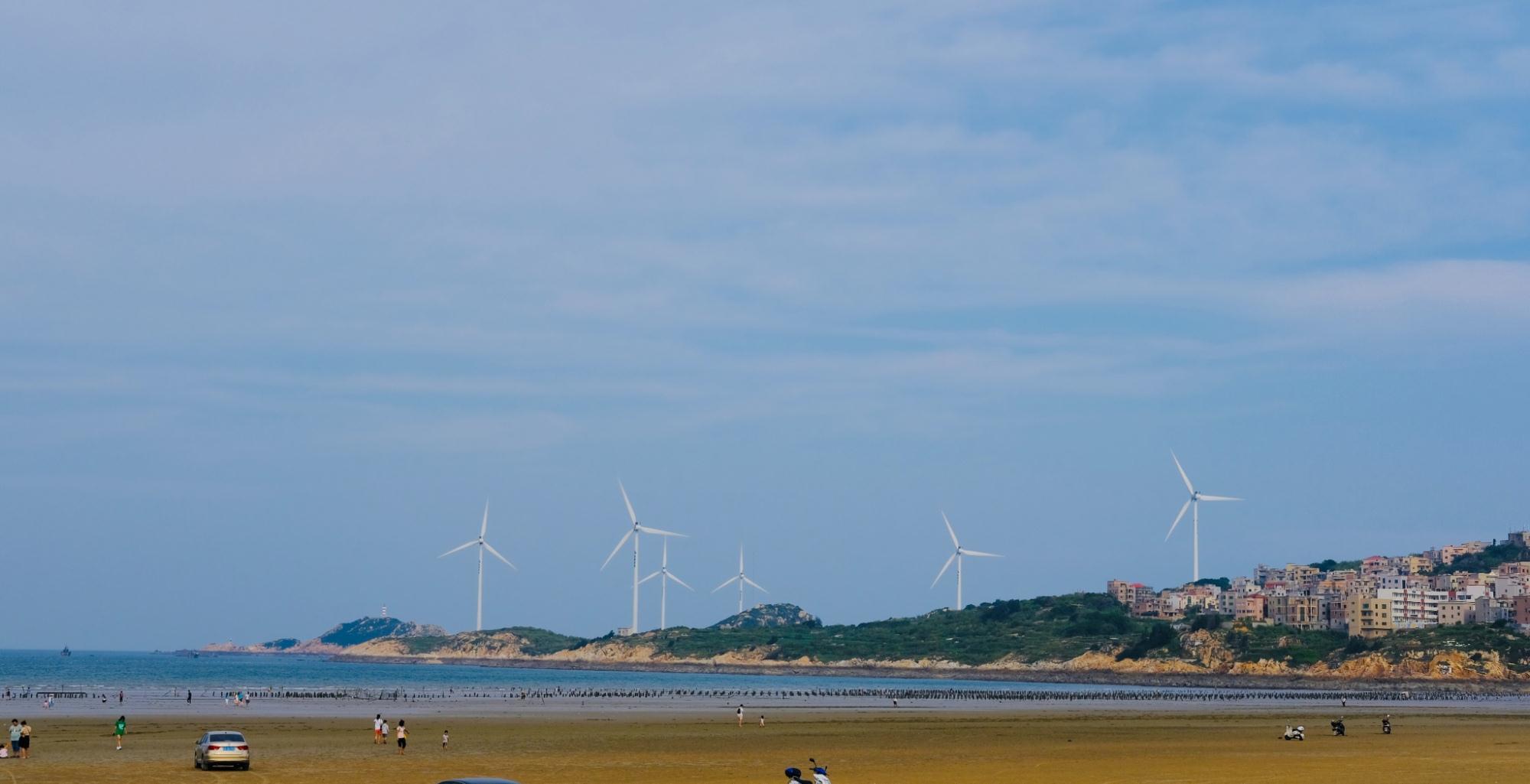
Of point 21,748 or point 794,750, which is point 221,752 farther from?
point 794,750

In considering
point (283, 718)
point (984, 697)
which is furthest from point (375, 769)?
point (984, 697)

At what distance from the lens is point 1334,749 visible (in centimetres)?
7269

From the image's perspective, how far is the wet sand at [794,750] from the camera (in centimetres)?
5366

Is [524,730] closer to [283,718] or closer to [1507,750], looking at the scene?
[283,718]

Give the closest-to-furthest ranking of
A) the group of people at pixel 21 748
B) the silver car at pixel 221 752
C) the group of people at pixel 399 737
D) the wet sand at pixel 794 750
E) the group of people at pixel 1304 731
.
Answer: the silver car at pixel 221 752 < the wet sand at pixel 794 750 < the group of people at pixel 21 748 < the group of people at pixel 399 737 < the group of people at pixel 1304 731

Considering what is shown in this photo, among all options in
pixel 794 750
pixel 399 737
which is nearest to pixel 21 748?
pixel 399 737

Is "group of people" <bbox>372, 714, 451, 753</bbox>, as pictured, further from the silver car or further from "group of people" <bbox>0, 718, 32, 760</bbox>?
"group of people" <bbox>0, 718, 32, 760</bbox>

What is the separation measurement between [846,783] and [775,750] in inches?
785

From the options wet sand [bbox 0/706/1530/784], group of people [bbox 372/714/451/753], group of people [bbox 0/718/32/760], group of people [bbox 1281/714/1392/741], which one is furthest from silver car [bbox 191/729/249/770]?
group of people [bbox 1281/714/1392/741]

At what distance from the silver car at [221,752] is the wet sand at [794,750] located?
3.40 ft

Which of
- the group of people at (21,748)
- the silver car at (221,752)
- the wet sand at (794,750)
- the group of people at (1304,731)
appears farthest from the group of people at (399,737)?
the group of people at (1304,731)

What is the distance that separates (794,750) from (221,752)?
26092mm

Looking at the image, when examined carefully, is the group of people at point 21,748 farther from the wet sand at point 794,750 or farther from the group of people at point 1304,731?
the group of people at point 1304,731

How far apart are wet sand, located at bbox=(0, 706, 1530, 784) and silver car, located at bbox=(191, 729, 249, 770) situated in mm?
1036
